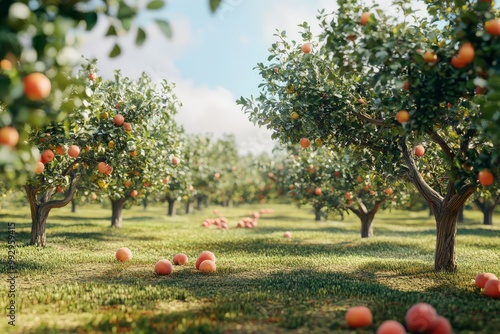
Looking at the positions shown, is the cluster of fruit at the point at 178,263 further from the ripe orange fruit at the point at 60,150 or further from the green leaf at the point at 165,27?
the green leaf at the point at 165,27

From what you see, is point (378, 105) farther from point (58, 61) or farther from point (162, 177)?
point (162, 177)

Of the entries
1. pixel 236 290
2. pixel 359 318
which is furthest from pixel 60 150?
pixel 359 318

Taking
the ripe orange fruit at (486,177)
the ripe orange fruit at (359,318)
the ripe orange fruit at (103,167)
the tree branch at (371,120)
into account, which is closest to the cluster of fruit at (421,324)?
the ripe orange fruit at (359,318)

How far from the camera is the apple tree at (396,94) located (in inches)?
311

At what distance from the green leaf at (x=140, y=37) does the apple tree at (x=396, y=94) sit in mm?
4292

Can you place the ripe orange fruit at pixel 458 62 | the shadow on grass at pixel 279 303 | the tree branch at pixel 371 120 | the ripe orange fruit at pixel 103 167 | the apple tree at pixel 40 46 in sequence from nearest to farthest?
the apple tree at pixel 40 46
the shadow on grass at pixel 279 303
the ripe orange fruit at pixel 458 62
the tree branch at pixel 371 120
the ripe orange fruit at pixel 103 167

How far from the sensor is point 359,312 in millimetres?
6816

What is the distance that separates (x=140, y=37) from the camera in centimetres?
562

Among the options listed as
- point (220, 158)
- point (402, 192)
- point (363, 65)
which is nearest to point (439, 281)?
point (363, 65)

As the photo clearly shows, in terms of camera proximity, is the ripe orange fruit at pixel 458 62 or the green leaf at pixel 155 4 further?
the ripe orange fruit at pixel 458 62

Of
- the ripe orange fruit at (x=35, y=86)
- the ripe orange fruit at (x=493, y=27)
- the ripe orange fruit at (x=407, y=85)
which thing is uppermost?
the ripe orange fruit at (x=493, y=27)

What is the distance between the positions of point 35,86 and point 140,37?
147 cm

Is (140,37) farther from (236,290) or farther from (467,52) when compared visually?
(236,290)

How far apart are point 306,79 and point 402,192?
42.6 ft
